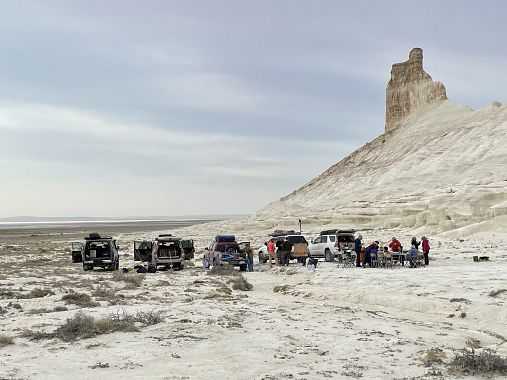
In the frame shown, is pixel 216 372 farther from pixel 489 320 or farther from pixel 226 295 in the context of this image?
pixel 226 295

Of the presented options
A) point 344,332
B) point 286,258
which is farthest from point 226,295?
point 286,258

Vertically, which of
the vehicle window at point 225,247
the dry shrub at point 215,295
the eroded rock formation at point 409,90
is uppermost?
the eroded rock formation at point 409,90

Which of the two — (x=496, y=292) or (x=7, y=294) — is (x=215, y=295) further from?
(x=496, y=292)

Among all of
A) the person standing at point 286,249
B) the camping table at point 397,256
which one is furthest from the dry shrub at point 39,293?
the camping table at point 397,256

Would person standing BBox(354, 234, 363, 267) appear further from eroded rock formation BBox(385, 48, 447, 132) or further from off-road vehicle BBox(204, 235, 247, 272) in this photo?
eroded rock formation BBox(385, 48, 447, 132)

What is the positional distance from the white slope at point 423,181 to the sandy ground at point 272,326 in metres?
27.8

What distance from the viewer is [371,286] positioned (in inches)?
726

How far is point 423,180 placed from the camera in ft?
251

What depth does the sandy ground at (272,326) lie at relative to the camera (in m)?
9.09

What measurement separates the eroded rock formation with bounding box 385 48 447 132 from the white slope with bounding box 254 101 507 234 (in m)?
3.70

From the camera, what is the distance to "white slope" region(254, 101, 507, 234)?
A: 178 ft

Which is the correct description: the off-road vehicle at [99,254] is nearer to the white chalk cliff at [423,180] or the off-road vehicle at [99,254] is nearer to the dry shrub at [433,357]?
the dry shrub at [433,357]

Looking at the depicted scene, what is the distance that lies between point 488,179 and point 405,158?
23.3 meters

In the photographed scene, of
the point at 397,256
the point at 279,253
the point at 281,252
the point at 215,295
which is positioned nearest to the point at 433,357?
the point at 215,295
